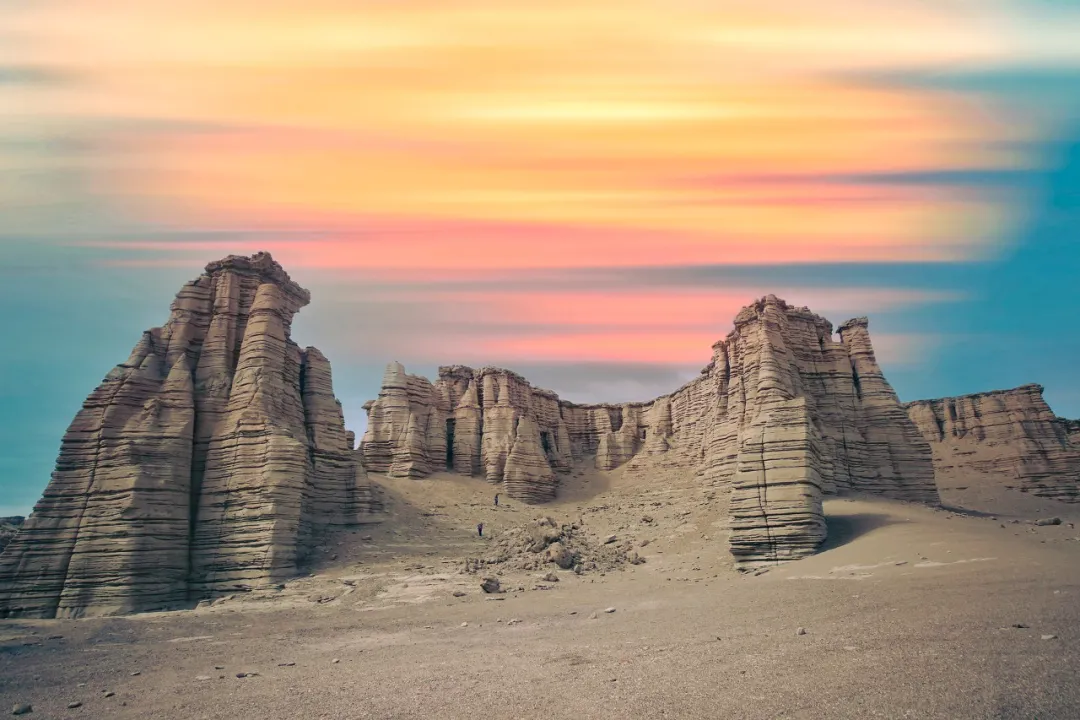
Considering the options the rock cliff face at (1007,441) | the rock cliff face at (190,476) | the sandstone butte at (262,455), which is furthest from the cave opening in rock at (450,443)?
the rock cliff face at (1007,441)

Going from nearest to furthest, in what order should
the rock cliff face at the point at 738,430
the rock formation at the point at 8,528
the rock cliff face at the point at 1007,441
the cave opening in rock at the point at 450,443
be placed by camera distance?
the rock cliff face at the point at 738,430 → the rock formation at the point at 8,528 → the rock cliff face at the point at 1007,441 → the cave opening in rock at the point at 450,443

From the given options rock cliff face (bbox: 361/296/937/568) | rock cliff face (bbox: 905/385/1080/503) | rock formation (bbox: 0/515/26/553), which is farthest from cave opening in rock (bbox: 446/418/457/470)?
rock cliff face (bbox: 905/385/1080/503)

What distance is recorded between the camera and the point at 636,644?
36.8ft

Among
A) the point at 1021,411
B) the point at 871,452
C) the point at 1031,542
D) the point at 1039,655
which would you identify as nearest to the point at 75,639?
the point at 1039,655

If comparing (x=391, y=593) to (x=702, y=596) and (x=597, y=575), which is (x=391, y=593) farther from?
(x=702, y=596)

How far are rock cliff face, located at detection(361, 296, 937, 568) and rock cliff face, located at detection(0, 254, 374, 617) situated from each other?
1955 cm

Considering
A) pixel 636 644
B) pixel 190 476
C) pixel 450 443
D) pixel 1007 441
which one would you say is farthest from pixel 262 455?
pixel 1007 441

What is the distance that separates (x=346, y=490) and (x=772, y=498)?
22.9m

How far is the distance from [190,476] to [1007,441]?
7297 cm

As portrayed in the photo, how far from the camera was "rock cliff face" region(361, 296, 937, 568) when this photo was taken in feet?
71.7

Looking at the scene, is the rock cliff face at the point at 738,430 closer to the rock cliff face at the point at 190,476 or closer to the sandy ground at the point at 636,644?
the sandy ground at the point at 636,644

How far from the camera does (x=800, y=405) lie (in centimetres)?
2334

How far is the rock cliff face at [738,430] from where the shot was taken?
21.8 meters

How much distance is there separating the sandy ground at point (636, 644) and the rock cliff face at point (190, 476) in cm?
413
